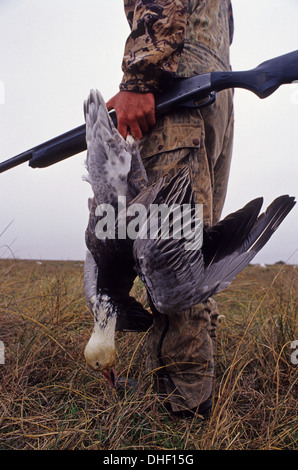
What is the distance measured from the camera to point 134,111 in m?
2.19

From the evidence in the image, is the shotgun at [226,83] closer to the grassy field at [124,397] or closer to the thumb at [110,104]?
the thumb at [110,104]

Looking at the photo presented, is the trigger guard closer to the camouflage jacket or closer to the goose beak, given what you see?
the camouflage jacket

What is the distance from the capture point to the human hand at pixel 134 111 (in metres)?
2.17

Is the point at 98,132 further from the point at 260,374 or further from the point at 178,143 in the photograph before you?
the point at 260,374

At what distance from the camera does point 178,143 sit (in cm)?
226

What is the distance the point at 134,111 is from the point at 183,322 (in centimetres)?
132

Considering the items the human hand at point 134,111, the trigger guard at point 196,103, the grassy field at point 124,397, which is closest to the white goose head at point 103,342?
the grassy field at point 124,397

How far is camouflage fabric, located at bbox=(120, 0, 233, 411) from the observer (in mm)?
2131

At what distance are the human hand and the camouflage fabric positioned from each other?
0.06 m

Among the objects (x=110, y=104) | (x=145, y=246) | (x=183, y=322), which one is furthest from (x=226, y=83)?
(x=183, y=322)

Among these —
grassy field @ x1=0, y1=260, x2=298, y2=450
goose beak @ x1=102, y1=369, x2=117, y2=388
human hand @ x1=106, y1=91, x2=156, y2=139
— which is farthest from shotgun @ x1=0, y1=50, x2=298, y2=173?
goose beak @ x1=102, y1=369, x2=117, y2=388

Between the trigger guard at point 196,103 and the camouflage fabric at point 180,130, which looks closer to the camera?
the camouflage fabric at point 180,130

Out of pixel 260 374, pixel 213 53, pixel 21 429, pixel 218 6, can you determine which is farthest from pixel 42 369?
pixel 218 6

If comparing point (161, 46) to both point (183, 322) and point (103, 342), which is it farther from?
point (103, 342)
